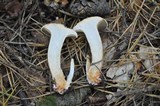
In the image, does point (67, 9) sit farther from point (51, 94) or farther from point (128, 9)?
point (51, 94)

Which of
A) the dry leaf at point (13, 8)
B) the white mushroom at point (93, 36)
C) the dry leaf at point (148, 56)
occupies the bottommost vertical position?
the dry leaf at point (148, 56)

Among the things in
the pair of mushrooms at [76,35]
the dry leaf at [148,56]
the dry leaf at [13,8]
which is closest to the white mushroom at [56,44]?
the pair of mushrooms at [76,35]

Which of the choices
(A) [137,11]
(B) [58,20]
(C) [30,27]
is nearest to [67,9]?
(B) [58,20]

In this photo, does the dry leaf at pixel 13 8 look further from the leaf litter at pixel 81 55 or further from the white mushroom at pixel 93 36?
the white mushroom at pixel 93 36

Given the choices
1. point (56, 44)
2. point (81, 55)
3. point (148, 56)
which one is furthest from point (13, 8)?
point (148, 56)

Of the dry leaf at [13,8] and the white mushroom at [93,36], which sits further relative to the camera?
the dry leaf at [13,8]

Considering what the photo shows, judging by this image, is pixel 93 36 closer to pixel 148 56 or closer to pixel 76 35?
pixel 76 35

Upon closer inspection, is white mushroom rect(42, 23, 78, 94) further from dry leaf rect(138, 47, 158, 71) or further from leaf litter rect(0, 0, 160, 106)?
dry leaf rect(138, 47, 158, 71)

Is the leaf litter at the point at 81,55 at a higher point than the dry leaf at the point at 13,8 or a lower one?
lower
